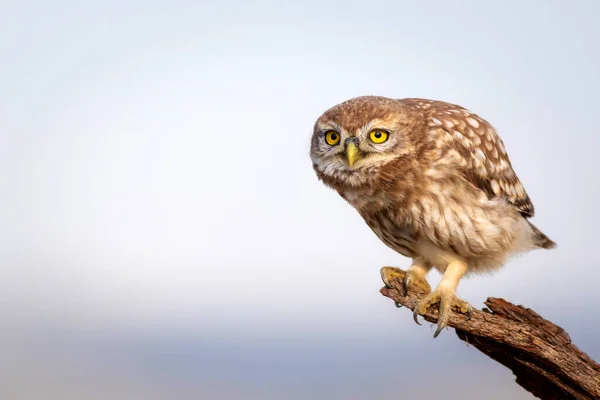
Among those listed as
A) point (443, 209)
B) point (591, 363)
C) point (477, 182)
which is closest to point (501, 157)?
point (477, 182)

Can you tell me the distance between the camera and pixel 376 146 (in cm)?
339

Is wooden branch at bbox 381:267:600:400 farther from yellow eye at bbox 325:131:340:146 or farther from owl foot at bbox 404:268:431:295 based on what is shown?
yellow eye at bbox 325:131:340:146

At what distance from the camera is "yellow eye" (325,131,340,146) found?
342cm

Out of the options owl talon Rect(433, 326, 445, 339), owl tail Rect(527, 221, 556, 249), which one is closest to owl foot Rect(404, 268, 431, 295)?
owl talon Rect(433, 326, 445, 339)

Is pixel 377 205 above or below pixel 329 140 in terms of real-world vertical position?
below

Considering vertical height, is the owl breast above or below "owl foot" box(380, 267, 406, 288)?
above

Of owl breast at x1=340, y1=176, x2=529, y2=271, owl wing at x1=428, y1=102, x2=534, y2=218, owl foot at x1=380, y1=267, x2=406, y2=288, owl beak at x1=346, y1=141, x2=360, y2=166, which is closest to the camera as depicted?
owl beak at x1=346, y1=141, x2=360, y2=166

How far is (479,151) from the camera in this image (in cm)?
374

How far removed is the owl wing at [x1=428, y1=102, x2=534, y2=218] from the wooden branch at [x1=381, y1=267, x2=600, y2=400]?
64 centimetres

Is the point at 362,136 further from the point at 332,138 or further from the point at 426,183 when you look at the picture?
the point at 426,183

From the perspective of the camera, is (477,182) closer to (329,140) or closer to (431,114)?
(431,114)

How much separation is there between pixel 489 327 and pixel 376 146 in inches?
40.9

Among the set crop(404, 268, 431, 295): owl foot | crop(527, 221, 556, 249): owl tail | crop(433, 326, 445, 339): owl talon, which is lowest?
crop(433, 326, 445, 339): owl talon

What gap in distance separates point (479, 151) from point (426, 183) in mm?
469
